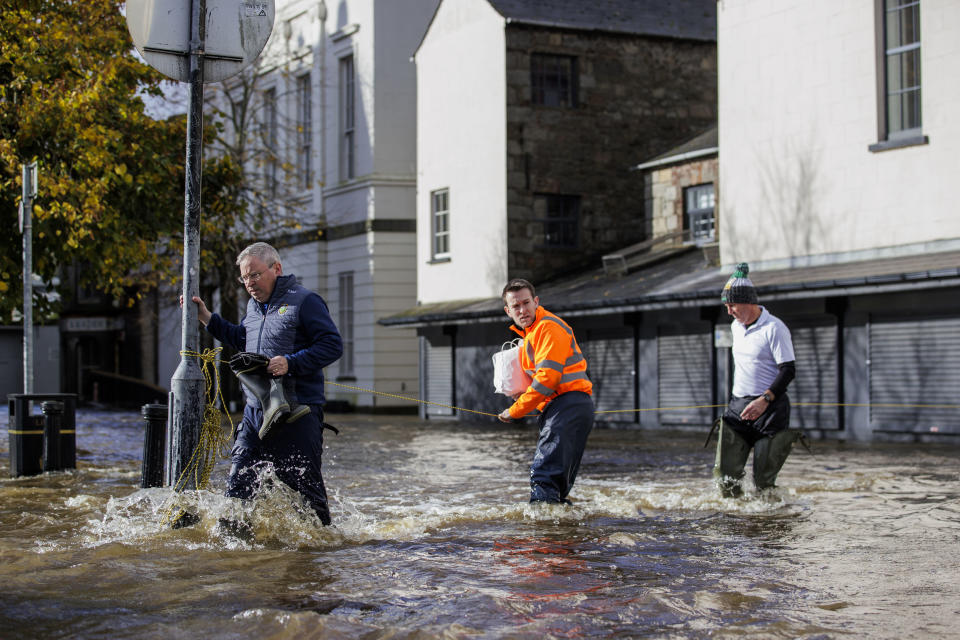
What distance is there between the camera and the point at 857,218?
20312 mm

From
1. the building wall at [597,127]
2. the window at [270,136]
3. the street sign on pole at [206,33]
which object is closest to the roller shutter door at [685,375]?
the building wall at [597,127]

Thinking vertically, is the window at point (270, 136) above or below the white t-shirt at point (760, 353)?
above

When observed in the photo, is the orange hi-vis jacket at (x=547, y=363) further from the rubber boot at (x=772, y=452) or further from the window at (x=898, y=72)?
the window at (x=898, y=72)

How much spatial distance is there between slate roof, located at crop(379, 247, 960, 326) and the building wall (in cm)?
150

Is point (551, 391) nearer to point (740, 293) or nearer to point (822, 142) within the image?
point (740, 293)

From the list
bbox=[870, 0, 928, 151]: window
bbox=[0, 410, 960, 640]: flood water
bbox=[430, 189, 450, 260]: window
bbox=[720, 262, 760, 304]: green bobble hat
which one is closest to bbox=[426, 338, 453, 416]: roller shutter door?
bbox=[430, 189, 450, 260]: window

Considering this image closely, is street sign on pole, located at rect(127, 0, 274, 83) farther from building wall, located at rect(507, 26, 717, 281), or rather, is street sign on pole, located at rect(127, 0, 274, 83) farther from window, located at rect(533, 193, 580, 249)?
window, located at rect(533, 193, 580, 249)

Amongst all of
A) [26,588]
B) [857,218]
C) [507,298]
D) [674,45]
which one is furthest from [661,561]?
[674,45]

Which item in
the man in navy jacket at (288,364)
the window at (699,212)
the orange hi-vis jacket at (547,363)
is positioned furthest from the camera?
the window at (699,212)

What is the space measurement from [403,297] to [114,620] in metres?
28.5

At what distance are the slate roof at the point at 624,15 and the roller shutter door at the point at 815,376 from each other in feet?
35.9

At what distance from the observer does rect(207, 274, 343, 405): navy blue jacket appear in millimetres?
8148

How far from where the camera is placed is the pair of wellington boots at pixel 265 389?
7.93 meters

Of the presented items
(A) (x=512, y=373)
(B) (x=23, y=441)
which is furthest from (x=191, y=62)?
(B) (x=23, y=441)
